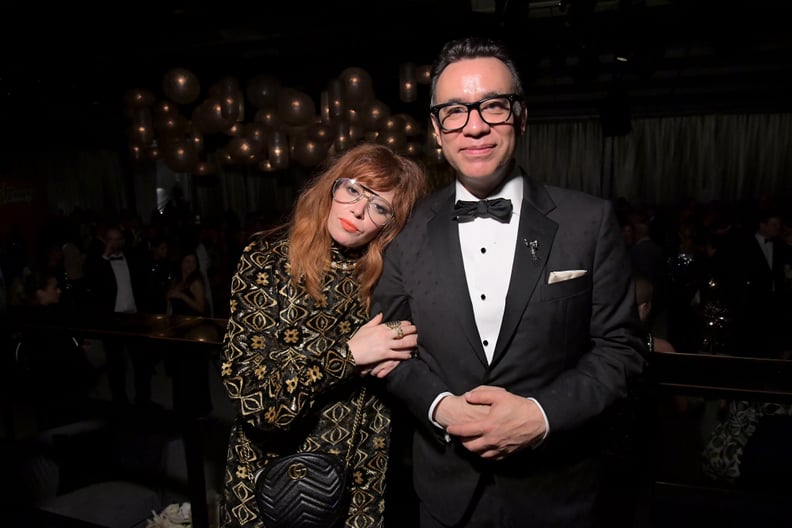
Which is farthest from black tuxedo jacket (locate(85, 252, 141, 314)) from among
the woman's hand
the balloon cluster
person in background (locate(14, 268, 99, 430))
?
the woman's hand

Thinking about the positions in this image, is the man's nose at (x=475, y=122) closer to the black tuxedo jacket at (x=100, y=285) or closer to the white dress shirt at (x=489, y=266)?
the white dress shirt at (x=489, y=266)

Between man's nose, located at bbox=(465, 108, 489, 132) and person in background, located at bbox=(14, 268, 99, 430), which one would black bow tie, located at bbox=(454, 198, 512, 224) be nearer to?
man's nose, located at bbox=(465, 108, 489, 132)

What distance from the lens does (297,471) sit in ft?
4.53

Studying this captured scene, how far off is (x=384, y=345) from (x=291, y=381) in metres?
0.24

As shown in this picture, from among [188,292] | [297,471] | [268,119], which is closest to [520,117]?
[297,471]

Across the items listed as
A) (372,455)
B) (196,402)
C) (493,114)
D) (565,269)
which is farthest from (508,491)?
(196,402)

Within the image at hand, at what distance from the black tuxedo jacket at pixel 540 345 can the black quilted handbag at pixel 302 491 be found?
25 cm

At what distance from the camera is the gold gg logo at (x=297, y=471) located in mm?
1376

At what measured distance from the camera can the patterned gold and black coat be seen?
133 centimetres

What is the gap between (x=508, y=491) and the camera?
4.09 feet

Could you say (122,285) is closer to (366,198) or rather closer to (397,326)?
(366,198)

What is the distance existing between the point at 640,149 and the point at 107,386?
12.1 m

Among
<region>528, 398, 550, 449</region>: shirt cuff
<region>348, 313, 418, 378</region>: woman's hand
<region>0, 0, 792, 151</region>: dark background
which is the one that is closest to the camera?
<region>528, 398, 550, 449</region>: shirt cuff

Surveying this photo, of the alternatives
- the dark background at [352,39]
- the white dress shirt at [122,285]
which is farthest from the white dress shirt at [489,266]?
the white dress shirt at [122,285]
